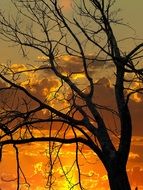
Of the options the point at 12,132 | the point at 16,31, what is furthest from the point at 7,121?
the point at 16,31

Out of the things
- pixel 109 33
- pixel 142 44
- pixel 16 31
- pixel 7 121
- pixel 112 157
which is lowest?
pixel 112 157

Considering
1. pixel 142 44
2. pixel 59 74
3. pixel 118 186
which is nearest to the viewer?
pixel 142 44

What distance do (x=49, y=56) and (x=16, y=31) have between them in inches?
52.7

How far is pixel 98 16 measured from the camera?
12633mm

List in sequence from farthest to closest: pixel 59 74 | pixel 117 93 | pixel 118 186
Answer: pixel 59 74 → pixel 117 93 → pixel 118 186

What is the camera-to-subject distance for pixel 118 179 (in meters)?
11.7

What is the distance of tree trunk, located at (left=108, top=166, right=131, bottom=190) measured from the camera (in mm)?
11570

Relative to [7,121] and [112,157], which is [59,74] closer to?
[7,121]

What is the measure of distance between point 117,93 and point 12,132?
2942mm

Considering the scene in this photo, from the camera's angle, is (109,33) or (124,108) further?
(109,33)

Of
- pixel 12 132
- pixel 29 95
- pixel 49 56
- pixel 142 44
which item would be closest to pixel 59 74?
pixel 49 56

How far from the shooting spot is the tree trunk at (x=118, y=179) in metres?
11.6

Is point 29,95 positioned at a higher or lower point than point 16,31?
lower

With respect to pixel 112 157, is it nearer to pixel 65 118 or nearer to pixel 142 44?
pixel 65 118
